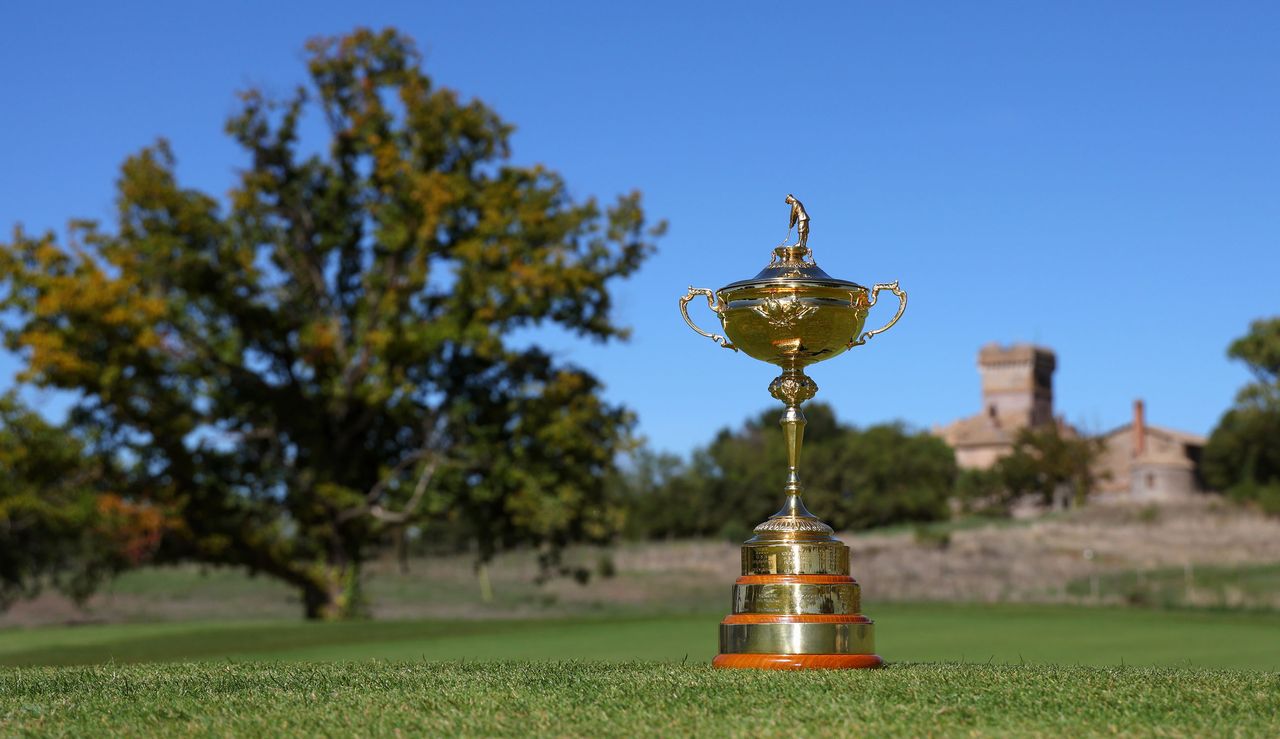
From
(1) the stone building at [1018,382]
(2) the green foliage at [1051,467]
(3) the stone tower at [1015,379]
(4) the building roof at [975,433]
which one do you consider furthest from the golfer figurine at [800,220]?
(3) the stone tower at [1015,379]

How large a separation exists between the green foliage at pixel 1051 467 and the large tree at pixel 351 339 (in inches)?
2142

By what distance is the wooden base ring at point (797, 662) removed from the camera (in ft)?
31.4

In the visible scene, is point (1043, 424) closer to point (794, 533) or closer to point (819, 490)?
point (819, 490)

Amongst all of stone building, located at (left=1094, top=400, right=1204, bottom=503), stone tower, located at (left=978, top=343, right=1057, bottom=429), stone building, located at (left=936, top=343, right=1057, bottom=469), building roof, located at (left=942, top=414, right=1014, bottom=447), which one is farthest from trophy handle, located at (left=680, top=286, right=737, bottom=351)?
stone tower, located at (left=978, top=343, right=1057, bottom=429)

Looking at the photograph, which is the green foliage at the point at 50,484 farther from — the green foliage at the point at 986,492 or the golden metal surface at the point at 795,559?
the green foliage at the point at 986,492

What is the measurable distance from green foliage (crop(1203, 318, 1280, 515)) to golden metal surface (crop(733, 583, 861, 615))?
71.4m

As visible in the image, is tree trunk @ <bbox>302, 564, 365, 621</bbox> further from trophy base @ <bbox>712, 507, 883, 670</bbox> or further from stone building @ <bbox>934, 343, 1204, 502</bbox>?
stone building @ <bbox>934, 343, 1204, 502</bbox>

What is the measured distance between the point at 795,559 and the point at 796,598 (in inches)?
10.3

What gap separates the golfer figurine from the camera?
10.8 metres

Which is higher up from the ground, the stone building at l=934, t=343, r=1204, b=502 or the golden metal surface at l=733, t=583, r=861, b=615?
the stone building at l=934, t=343, r=1204, b=502

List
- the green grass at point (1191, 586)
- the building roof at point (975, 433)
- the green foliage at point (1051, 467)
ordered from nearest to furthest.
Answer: the green grass at point (1191, 586), the green foliage at point (1051, 467), the building roof at point (975, 433)

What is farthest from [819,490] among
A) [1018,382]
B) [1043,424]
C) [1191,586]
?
[1018,382]

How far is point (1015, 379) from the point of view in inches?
6289

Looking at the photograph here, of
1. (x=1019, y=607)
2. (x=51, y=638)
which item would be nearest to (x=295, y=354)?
(x=51, y=638)
